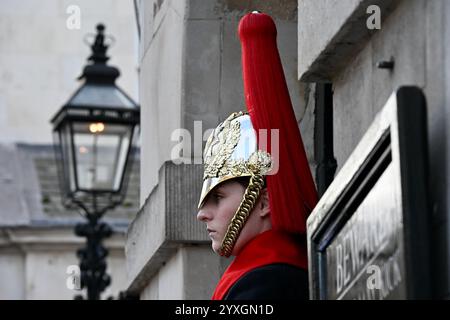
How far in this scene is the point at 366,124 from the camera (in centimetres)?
805

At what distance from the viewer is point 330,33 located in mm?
8180

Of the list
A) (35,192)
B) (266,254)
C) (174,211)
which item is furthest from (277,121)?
(35,192)

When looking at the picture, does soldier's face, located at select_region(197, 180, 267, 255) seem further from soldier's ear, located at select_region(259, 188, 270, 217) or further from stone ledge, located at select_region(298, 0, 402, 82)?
stone ledge, located at select_region(298, 0, 402, 82)

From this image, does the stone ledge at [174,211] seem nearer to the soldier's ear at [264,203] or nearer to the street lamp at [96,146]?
the soldier's ear at [264,203]

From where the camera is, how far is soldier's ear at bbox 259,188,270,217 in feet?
28.1

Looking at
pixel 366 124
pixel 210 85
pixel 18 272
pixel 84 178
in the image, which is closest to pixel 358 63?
pixel 366 124

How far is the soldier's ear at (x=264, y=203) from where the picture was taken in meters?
8.58

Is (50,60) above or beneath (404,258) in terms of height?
above

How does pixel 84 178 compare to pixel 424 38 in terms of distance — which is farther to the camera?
pixel 84 178

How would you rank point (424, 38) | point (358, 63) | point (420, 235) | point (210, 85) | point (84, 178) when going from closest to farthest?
point (420, 235), point (424, 38), point (358, 63), point (210, 85), point (84, 178)

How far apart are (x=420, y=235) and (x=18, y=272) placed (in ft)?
61.1

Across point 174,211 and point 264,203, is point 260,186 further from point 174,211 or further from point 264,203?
point 174,211

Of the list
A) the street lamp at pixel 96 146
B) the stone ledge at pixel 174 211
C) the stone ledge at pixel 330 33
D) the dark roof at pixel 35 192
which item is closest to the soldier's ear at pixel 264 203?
the stone ledge at pixel 330 33
